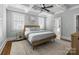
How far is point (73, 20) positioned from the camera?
5.26 feet

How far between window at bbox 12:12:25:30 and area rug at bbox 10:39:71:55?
30 centimetres

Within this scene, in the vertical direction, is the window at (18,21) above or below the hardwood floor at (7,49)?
above

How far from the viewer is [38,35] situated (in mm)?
1611

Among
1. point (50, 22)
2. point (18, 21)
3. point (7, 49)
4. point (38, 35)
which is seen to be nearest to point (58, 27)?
point (50, 22)

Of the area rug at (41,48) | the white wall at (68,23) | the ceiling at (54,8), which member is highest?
the ceiling at (54,8)

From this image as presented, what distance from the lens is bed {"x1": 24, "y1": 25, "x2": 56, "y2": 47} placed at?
1605 mm

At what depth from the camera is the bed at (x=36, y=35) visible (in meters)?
1.61

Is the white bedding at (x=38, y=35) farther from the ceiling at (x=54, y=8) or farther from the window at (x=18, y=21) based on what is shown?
the ceiling at (x=54, y=8)

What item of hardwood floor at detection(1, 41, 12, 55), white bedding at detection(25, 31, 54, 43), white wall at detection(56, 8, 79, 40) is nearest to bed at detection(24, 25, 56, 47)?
white bedding at detection(25, 31, 54, 43)

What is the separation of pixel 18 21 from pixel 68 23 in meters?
1.00

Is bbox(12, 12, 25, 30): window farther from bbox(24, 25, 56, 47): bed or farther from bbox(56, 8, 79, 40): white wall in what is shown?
bbox(56, 8, 79, 40): white wall

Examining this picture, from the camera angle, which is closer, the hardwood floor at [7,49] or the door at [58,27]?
the hardwood floor at [7,49]

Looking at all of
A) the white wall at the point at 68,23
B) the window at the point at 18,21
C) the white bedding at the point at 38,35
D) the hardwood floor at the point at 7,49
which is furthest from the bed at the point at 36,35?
the hardwood floor at the point at 7,49

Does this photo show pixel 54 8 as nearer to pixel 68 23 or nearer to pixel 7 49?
pixel 68 23
